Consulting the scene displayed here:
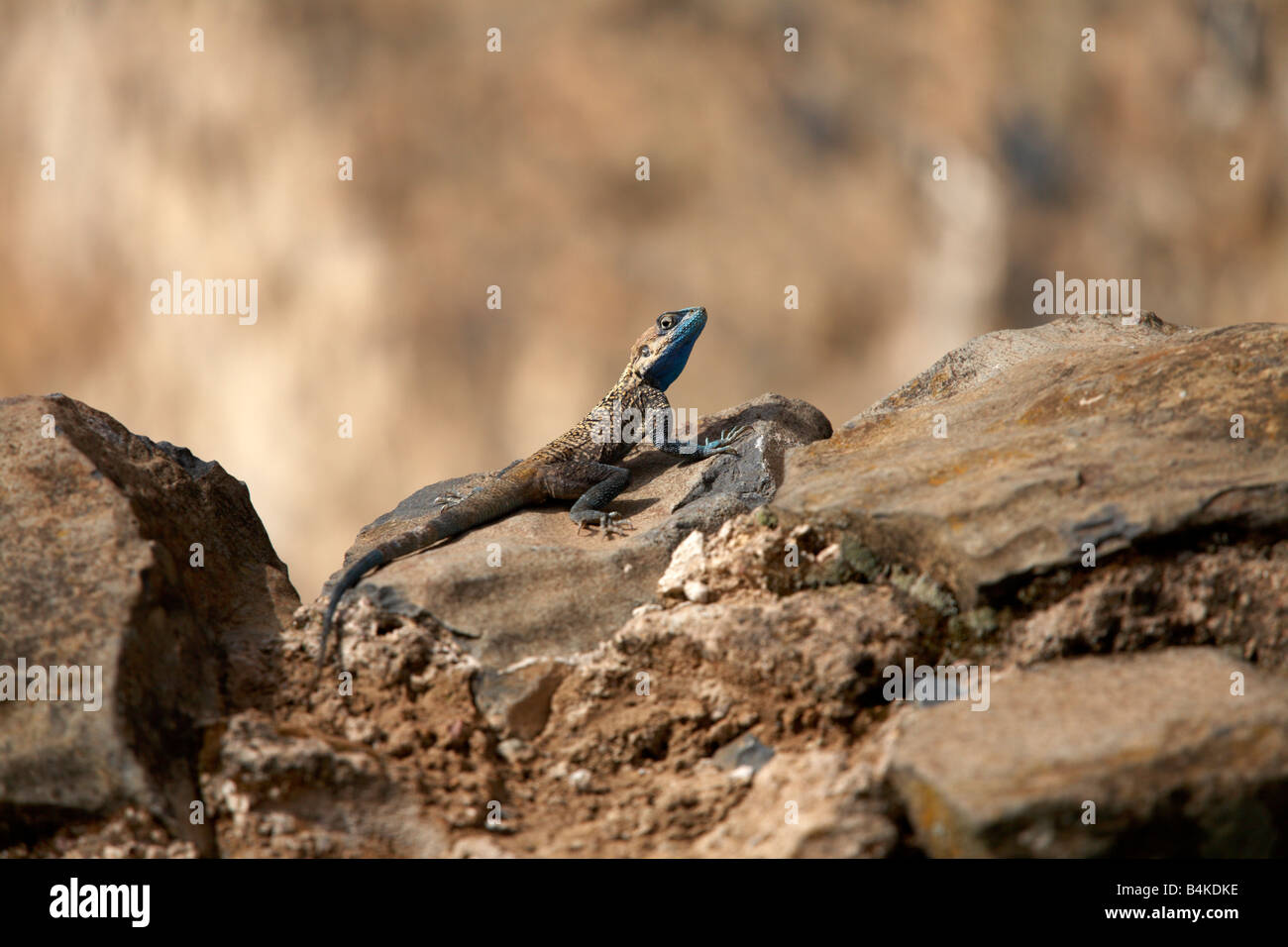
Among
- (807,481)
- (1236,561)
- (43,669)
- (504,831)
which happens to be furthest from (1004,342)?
(43,669)

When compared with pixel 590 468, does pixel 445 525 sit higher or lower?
lower

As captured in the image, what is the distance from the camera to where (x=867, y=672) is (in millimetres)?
3115

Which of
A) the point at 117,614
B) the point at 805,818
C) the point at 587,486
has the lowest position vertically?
the point at 805,818

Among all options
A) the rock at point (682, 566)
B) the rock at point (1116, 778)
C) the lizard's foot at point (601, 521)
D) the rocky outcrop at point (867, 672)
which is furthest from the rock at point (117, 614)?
the rock at point (1116, 778)

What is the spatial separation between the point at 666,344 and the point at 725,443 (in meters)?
1.40

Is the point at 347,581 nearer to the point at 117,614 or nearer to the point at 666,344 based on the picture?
the point at 117,614

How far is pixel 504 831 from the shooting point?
2971 millimetres

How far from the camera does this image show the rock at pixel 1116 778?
232cm

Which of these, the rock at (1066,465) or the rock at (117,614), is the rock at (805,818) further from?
the rock at (117,614)

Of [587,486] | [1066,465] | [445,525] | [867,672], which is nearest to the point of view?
[867,672]

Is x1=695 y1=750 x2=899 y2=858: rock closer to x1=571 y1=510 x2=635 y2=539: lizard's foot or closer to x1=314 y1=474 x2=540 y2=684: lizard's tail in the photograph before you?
x1=314 y1=474 x2=540 y2=684: lizard's tail

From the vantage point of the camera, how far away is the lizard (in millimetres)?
4539

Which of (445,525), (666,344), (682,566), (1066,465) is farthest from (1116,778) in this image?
(666,344)

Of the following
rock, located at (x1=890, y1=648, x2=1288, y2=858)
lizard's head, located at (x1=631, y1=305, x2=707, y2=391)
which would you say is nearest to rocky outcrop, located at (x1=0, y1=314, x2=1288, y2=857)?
rock, located at (x1=890, y1=648, x2=1288, y2=858)
